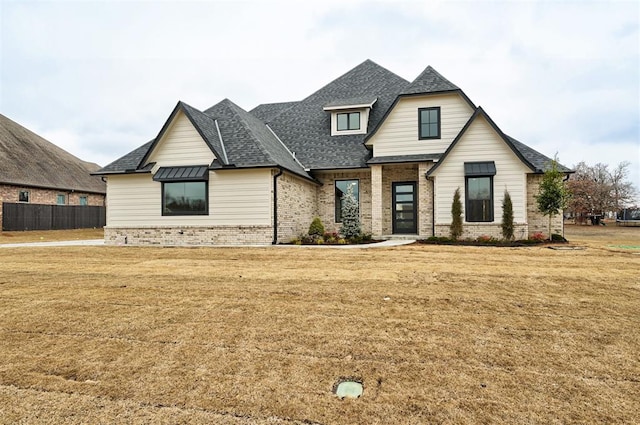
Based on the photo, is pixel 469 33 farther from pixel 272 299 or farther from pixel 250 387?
pixel 250 387

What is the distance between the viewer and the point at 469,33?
16750 mm

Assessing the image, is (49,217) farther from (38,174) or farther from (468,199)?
(468,199)

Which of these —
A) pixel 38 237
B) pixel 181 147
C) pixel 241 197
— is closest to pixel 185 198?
pixel 181 147

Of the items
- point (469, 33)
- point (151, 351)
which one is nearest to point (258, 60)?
point (469, 33)

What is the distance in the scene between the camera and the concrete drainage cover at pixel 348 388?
294cm

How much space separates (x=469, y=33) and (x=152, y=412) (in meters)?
18.8

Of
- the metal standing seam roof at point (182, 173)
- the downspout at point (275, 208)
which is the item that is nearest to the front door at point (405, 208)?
the downspout at point (275, 208)

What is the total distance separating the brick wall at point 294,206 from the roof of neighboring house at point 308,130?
0.59 m

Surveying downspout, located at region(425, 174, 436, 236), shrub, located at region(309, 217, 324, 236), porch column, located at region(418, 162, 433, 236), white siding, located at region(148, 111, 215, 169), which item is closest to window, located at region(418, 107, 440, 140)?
porch column, located at region(418, 162, 433, 236)

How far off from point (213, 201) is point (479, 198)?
10561 millimetres

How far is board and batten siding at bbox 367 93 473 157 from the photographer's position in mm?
15891

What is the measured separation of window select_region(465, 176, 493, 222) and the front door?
272 cm

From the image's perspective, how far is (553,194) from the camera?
13.9m

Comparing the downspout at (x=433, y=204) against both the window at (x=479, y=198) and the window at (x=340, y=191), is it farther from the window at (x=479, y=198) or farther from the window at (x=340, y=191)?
the window at (x=340, y=191)
